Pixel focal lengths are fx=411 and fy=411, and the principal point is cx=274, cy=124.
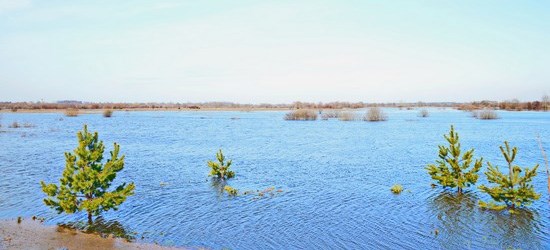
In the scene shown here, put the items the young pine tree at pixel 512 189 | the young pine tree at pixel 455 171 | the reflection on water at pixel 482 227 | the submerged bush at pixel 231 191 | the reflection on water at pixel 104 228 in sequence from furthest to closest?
the submerged bush at pixel 231 191 < the young pine tree at pixel 455 171 < the young pine tree at pixel 512 189 < the reflection on water at pixel 104 228 < the reflection on water at pixel 482 227

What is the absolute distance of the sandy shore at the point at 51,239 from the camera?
12.5 metres

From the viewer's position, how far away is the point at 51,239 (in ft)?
43.2

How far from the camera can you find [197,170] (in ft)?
89.9

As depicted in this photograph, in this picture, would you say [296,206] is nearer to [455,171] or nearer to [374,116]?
[455,171]

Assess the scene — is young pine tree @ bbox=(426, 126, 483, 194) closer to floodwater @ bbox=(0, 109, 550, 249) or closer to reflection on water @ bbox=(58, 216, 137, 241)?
floodwater @ bbox=(0, 109, 550, 249)

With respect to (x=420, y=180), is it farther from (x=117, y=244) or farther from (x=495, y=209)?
(x=117, y=244)

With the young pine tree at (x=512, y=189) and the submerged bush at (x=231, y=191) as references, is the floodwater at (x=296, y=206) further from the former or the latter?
the submerged bush at (x=231, y=191)

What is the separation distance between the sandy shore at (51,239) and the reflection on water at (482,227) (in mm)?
9921

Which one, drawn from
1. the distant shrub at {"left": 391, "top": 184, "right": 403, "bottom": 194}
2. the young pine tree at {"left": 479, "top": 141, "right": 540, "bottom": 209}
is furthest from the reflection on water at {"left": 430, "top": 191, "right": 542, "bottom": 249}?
the distant shrub at {"left": 391, "top": 184, "right": 403, "bottom": 194}

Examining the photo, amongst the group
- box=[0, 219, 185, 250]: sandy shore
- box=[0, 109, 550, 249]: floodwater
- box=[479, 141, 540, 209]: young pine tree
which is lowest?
box=[0, 109, 550, 249]: floodwater

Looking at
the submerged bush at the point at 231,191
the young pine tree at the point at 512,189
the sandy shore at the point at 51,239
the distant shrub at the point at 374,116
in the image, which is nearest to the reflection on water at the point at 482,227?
the young pine tree at the point at 512,189

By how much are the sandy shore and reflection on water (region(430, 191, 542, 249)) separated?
9.92 m

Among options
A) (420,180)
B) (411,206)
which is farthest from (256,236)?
(420,180)

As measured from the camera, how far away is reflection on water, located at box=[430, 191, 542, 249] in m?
13.5
